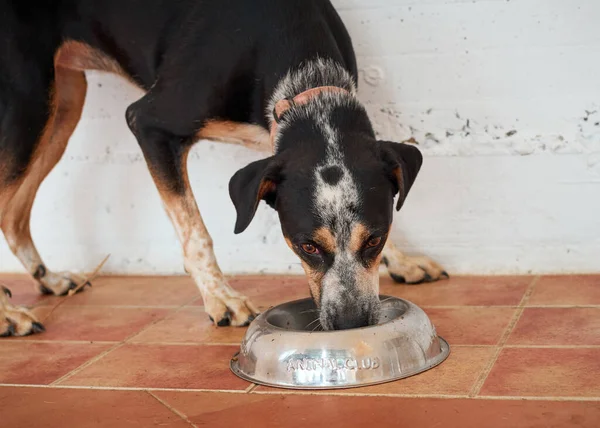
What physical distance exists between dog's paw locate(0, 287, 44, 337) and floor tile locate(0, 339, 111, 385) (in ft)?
0.19

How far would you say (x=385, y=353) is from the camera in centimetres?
242

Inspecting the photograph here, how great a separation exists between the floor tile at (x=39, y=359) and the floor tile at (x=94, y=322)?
0.33 ft

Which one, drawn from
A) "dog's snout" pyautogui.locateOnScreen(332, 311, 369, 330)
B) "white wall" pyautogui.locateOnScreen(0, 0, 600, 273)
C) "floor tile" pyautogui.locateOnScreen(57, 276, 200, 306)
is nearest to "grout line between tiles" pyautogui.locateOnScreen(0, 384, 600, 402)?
"dog's snout" pyautogui.locateOnScreen(332, 311, 369, 330)

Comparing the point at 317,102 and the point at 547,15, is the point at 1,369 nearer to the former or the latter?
the point at 317,102

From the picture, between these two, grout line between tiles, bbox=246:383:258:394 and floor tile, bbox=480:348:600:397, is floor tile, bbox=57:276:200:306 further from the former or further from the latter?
floor tile, bbox=480:348:600:397

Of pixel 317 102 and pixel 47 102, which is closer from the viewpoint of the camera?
pixel 317 102

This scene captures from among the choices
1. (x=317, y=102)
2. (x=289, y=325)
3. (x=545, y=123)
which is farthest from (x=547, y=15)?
(x=289, y=325)

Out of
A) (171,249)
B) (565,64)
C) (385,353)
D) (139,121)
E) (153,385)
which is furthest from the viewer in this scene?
(171,249)

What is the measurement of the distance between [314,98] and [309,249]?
597 mm

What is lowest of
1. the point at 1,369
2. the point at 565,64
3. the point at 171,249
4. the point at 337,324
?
the point at 171,249

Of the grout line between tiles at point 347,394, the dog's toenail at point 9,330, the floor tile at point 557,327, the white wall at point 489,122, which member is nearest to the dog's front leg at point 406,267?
the white wall at point 489,122

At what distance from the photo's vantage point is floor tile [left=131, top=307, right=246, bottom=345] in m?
3.09

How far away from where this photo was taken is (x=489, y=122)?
3.69 meters

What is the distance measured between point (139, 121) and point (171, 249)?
3.75 feet
